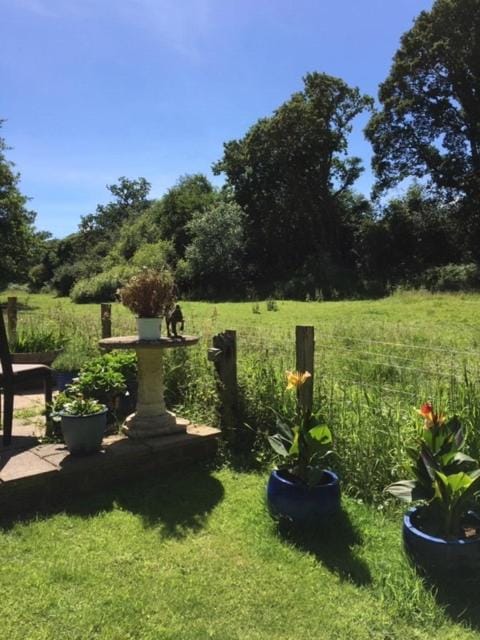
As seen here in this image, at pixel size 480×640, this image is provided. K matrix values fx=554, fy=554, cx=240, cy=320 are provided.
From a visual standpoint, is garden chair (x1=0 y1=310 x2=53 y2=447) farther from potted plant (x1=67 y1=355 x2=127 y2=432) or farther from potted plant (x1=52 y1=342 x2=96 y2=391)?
potted plant (x1=52 y1=342 x2=96 y2=391)

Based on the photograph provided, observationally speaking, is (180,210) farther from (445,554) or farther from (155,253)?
(445,554)

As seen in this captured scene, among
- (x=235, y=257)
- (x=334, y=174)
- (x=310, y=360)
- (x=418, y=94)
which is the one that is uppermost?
(x=418, y=94)

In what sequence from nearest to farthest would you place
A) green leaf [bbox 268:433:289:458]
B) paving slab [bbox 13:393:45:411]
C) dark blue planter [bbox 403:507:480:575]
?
dark blue planter [bbox 403:507:480:575]
green leaf [bbox 268:433:289:458]
paving slab [bbox 13:393:45:411]

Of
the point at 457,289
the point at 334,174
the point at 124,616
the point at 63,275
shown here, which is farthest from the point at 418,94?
the point at 124,616

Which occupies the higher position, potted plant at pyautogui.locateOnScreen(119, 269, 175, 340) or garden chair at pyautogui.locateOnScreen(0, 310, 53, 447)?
potted plant at pyautogui.locateOnScreen(119, 269, 175, 340)

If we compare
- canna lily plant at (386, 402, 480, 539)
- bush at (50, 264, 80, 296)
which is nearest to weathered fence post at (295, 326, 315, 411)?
canna lily plant at (386, 402, 480, 539)

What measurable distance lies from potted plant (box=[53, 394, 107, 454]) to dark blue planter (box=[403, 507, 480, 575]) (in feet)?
6.79

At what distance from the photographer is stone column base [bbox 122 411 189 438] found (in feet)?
13.1

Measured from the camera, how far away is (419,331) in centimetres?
976

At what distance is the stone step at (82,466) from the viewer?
10.6 ft

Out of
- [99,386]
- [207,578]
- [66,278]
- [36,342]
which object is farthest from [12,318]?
[66,278]

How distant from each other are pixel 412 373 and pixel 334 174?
3024 centimetres

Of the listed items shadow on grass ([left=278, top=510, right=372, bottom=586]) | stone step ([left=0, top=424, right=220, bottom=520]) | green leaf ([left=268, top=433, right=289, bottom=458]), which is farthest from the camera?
stone step ([left=0, top=424, right=220, bottom=520])

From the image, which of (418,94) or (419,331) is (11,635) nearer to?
(419,331)
